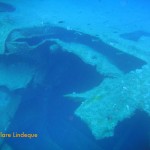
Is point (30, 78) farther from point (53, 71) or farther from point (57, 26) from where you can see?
point (57, 26)

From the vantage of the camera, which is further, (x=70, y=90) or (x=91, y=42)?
(x=91, y=42)

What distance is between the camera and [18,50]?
6.27 meters

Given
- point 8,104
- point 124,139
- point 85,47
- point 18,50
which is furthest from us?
point 85,47

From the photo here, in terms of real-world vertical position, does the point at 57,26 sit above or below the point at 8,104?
above

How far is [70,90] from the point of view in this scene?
23.6 ft

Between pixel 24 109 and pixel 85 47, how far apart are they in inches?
110

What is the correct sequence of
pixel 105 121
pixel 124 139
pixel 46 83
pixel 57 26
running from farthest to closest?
1. pixel 57 26
2. pixel 46 83
3. pixel 124 139
4. pixel 105 121

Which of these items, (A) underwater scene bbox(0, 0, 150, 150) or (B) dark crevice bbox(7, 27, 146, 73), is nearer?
(A) underwater scene bbox(0, 0, 150, 150)

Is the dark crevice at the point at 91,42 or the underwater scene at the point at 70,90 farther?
the dark crevice at the point at 91,42

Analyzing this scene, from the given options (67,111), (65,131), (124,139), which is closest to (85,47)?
(67,111)

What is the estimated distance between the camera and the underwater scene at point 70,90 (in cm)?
472

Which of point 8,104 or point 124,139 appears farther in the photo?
point 8,104

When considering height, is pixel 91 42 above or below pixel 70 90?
above

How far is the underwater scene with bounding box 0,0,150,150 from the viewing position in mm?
4723
